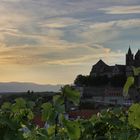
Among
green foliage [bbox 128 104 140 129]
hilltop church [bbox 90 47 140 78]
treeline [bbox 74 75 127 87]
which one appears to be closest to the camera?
green foliage [bbox 128 104 140 129]

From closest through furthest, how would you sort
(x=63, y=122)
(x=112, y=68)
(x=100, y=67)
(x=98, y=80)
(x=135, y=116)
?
1. (x=135, y=116)
2. (x=63, y=122)
3. (x=98, y=80)
4. (x=112, y=68)
5. (x=100, y=67)

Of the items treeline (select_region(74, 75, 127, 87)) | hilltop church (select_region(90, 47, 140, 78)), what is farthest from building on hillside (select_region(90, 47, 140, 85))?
treeline (select_region(74, 75, 127, 87))

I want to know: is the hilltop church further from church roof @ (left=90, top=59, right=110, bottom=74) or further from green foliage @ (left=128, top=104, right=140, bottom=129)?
green foliage @ (left=128, top=104, right=140, bottom=129)

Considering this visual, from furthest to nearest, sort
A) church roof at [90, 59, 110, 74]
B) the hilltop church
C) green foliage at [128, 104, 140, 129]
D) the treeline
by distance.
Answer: church roof at [90, 59, 110, 74] → the hilltop church → the treeline → green foliage at [128, 104, 140, 129]

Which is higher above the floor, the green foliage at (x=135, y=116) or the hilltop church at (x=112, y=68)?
the hilltop church at (x=112, y=68)

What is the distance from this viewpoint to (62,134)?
3037 mm

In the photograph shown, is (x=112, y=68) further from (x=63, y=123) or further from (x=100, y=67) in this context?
(x=63, y=123)

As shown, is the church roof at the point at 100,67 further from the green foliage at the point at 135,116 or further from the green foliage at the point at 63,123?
the green foliage at the point at 135,116

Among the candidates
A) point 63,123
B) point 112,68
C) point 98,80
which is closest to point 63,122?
point 63,123

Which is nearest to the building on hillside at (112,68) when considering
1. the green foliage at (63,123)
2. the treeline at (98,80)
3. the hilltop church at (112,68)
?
the hilltop church at (112,68)

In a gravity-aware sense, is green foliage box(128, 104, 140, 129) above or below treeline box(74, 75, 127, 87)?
below

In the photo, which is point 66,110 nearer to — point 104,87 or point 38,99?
point 38,99

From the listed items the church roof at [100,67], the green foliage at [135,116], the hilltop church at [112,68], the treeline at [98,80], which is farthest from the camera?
the church roof at [100,67]

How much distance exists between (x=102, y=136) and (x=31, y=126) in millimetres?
425
